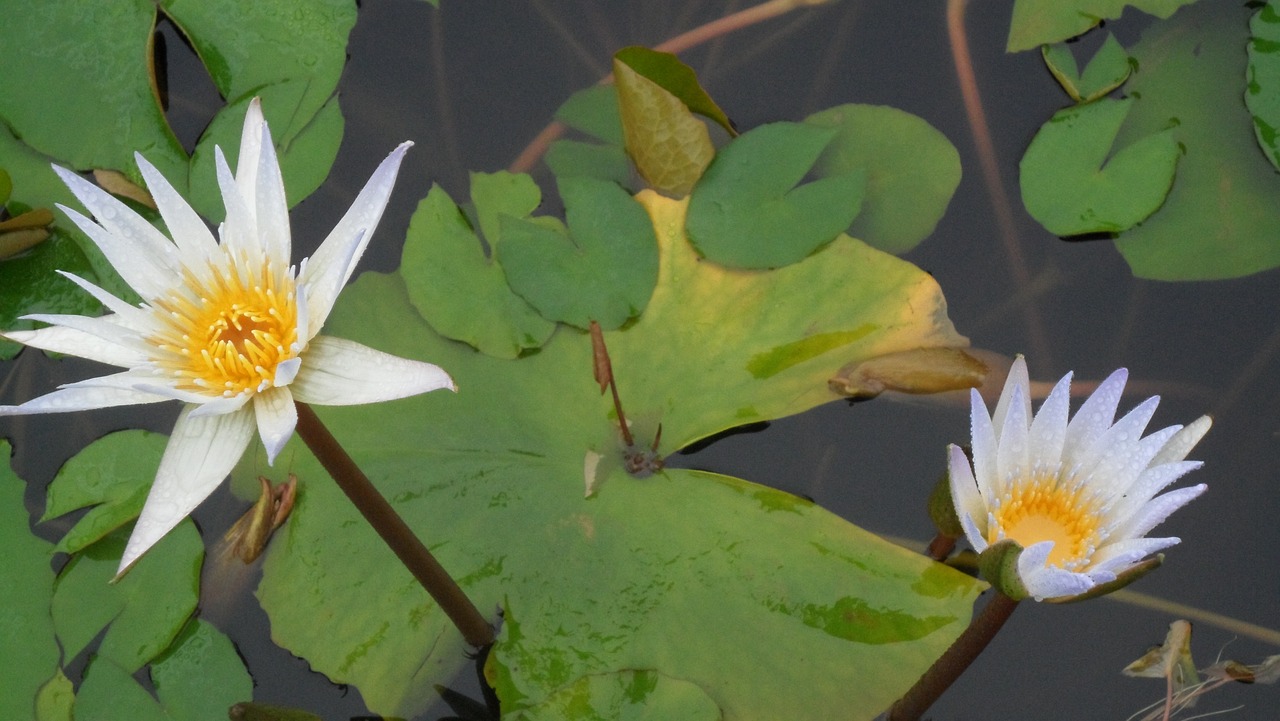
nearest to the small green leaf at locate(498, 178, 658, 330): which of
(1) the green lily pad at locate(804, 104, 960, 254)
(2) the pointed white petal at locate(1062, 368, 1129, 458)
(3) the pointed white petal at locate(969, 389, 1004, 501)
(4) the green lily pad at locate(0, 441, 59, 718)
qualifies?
(1) the green lily pad at locate(804, 104, 960, 254)

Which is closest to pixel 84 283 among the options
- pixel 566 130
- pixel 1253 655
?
pixel 566 130

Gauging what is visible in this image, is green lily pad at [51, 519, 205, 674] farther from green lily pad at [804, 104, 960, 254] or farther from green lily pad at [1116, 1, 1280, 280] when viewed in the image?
green lily pad at [1116, 1, 1280, 280]

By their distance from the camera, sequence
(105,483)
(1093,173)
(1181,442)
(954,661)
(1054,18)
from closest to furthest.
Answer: (1181,442) → (954,661) → (105,483) → (1093,173) → (1054,18)

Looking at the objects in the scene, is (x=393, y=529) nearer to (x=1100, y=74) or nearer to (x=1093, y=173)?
(x=1093, y=173)

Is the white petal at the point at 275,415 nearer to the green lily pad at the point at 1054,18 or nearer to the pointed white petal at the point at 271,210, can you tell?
the pointed white petal at the point at 271,210

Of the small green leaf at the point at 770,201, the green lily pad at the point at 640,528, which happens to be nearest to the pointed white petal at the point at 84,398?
the green lily pad at the point at 640,528

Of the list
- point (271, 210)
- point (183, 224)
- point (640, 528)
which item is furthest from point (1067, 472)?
point (183, 224)

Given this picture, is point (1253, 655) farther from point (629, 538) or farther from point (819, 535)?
point (629, 538)
